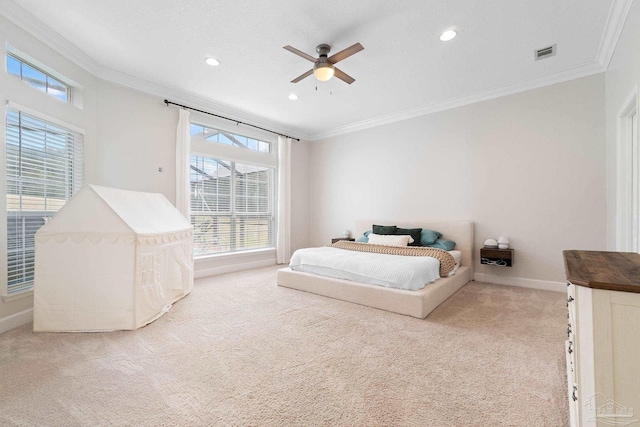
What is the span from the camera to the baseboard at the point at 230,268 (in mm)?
4605

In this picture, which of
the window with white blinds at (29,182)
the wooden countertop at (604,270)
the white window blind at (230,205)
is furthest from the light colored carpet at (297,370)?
the white window blind at (230,205)

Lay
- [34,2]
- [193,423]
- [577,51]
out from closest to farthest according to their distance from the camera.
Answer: [193,423] < [34,2] < [577,51]

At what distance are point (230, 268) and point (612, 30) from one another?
5.88m

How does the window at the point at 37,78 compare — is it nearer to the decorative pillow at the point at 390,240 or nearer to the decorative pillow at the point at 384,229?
the decorative pillow at the point at 390,240

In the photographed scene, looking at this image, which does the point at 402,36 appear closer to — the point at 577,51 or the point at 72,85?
the point at 577,51

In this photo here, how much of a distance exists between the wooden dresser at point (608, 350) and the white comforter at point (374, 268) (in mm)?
1801

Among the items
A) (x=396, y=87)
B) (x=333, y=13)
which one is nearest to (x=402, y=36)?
(x=333, y=13)

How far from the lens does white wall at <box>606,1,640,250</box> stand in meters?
2.28

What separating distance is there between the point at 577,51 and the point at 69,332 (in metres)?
6.07

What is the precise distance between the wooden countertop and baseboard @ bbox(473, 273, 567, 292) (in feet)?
8.26

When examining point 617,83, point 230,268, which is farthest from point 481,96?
point 230,268

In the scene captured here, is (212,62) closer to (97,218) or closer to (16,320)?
(97,218)

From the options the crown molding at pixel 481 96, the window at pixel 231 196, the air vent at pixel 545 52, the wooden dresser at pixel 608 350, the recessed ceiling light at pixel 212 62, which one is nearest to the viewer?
the wooden dresser at pixel 608 350

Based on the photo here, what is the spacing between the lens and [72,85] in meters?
3.29
